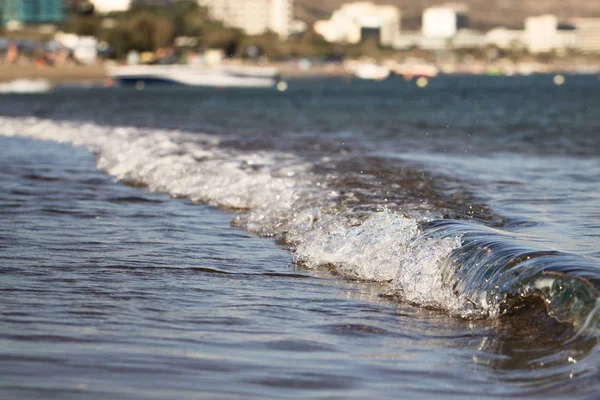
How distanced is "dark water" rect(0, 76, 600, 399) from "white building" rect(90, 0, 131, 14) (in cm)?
18415

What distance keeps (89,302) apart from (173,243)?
277 cm

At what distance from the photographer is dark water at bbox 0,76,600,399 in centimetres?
491

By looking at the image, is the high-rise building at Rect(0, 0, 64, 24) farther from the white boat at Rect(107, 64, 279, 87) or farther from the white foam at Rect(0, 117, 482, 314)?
the white foam at Rect(0, 117, 482, 314)

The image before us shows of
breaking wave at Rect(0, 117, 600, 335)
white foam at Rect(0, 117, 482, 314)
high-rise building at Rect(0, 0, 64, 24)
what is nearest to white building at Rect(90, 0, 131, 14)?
high-rise building at Rect(0, 0, 64, 24)

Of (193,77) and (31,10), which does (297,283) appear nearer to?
(193,77)

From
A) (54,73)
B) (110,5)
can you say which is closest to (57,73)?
(54,73)

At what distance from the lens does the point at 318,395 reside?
15.0 feet

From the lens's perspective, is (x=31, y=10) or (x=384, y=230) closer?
(x=384, y=230)

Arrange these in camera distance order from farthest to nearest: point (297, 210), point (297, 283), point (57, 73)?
1. point (57, 73)
2. point (297, 210)
3. point (297, 283)

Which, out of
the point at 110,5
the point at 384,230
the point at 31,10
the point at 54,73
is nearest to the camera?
the point at 384,230

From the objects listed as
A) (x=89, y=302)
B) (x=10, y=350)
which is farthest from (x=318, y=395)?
(x=89, y=302)

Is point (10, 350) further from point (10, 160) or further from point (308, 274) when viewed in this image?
point (10, 160)

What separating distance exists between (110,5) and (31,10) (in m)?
26.2

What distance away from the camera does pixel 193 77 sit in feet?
355
